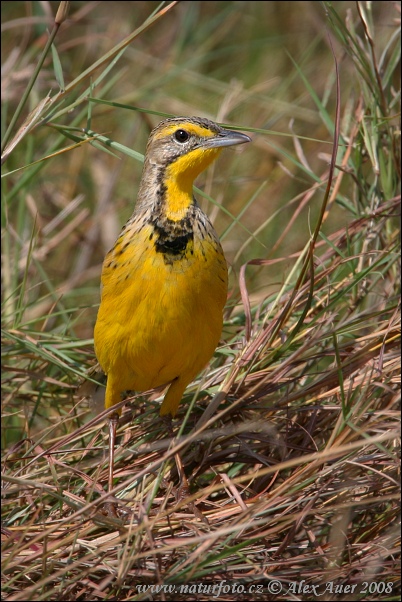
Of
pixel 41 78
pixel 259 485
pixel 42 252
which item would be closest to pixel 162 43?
pixel 41 78

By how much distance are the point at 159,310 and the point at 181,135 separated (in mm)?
900

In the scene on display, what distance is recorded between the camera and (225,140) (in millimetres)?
4023

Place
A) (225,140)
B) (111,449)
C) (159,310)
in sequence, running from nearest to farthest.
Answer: (159,310) < (111,449) < (225,140)

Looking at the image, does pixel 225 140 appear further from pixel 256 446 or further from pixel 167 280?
pixel 256 446

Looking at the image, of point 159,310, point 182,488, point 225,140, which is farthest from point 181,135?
point 182,488

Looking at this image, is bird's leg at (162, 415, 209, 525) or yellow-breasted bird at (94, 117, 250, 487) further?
yellow-breasted bird at (94, 117, 250, 487)

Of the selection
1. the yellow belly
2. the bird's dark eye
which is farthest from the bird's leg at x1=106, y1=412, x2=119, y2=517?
the bird's dark eye

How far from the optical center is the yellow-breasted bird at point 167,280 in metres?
3.77

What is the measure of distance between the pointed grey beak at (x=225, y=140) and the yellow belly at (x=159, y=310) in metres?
0.45

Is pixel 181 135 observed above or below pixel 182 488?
above

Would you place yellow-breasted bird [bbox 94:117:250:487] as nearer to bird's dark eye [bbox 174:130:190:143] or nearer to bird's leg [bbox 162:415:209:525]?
bird's dark eye [bbox 174:130:190:143]

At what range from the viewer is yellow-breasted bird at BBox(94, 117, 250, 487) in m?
3.77

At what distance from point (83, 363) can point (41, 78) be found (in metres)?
2.66

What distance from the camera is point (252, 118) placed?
281 inches
